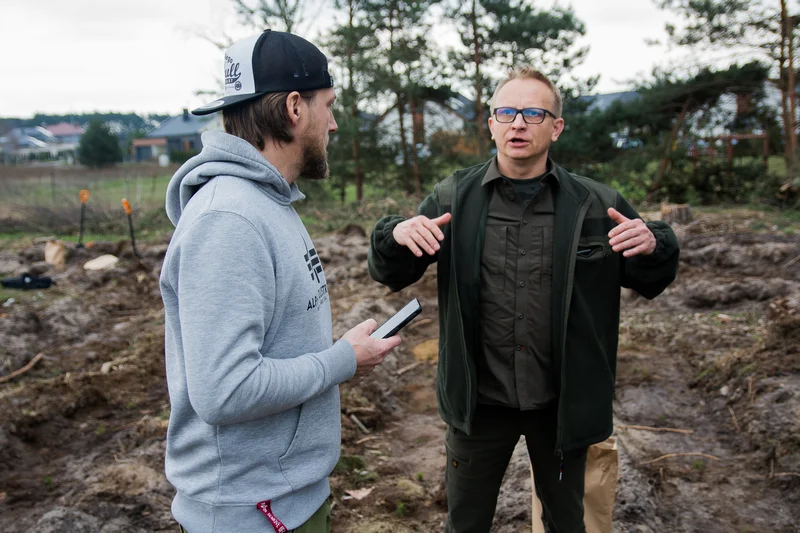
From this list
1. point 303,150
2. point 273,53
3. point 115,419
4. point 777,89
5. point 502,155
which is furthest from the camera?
point 777,89

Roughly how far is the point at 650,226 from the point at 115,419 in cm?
492

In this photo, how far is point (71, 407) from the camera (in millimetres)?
5703

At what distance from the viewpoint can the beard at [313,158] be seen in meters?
1.79

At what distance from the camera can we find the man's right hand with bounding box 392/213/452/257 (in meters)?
2.30

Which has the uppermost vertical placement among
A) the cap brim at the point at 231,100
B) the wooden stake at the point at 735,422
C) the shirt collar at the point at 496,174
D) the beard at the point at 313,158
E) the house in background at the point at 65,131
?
the house in background at the point at 65,131

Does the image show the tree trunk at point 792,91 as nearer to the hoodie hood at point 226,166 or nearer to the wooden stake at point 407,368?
the wooden stake at point 407,368

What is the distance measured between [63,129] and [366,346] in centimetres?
11627

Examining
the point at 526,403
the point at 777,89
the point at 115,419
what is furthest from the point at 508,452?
the point at 777,89

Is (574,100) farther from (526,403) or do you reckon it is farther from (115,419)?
(526,403)

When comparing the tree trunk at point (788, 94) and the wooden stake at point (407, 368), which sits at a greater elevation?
the tree trunk at point (788, 94)

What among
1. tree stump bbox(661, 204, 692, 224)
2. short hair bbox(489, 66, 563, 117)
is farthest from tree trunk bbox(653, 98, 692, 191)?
short hair bbox(489, 66, 563, 117)

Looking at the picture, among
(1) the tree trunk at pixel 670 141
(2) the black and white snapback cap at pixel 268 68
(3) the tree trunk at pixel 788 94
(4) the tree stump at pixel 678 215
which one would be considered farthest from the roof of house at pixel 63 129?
(2) the black and white snapback cap at pixel 268 68

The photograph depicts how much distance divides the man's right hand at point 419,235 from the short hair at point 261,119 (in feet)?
2.40

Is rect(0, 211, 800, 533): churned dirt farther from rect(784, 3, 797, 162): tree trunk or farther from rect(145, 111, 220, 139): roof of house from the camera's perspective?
rect(145, 111, 220, 139): roof of house
